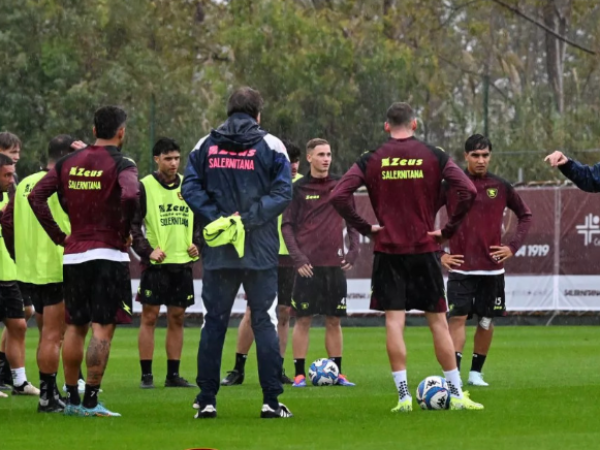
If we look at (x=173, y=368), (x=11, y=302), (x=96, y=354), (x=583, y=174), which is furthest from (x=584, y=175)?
(x=11, y=302)

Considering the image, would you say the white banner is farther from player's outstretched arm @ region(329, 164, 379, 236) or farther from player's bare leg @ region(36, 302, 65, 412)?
player's bare leg @ region(36, 302, 65, 412)

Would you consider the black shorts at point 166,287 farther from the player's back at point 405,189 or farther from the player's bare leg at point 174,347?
the player's back at point 405,189

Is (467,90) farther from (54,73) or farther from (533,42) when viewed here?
(54,73)

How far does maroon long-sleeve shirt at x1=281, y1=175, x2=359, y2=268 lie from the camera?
50.1ft

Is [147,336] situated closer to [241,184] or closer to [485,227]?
[485,227]

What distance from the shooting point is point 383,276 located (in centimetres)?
1145

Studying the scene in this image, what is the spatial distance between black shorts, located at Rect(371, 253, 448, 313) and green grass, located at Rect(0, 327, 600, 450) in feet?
2.57

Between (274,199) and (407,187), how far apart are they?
1.04 meters

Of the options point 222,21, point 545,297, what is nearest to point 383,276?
point 545,297

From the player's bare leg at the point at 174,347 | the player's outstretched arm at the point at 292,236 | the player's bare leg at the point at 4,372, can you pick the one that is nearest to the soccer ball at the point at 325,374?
the player's outstretched arm at the point at 292,236

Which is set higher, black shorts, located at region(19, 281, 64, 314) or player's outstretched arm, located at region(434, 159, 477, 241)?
player's outstretched arm, located at region(434, 159, 477, 241)

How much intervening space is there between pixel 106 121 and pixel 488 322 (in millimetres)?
4736

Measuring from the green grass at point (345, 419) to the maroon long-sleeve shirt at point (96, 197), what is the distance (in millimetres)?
1287

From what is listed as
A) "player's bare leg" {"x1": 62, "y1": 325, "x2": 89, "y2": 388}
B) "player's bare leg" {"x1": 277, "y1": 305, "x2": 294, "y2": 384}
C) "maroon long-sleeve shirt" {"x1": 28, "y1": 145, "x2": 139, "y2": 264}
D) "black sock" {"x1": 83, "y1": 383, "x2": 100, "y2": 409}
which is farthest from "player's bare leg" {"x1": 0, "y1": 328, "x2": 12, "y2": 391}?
"maroon long-sleeve shirt" {"x1": 28, "y1": 145, "x2": 139, "y2": 264}
